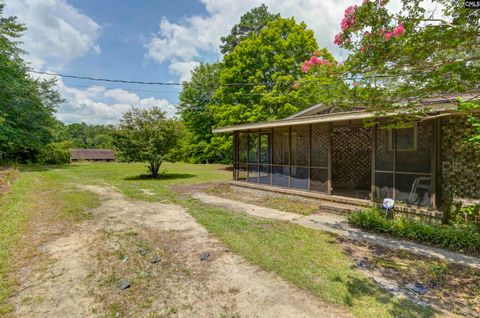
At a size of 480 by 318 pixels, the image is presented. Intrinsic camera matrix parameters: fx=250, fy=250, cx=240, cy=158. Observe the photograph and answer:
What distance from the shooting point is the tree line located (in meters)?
3.86

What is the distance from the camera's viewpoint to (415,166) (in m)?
6.12

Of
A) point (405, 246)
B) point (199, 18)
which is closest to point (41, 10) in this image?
point (199, 18)

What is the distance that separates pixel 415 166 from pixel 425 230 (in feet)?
6.00

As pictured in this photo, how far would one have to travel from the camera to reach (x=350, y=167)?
375 inches

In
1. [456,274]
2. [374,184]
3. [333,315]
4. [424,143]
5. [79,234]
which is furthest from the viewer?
[374,184]

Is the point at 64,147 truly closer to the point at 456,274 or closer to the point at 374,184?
the point at 374,184

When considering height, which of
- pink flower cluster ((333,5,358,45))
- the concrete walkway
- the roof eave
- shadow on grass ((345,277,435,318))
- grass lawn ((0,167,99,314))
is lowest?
shadow on grass ((345,277,435,318))

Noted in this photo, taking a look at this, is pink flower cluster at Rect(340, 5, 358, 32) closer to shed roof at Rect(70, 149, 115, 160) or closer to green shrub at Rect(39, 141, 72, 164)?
green shrub at Rect(39, 141, 72, 164)

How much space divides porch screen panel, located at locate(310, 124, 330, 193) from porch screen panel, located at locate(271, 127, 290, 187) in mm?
985

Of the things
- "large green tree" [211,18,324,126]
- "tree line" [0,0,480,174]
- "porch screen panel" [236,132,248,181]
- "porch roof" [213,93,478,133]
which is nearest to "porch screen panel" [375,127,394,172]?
"tree line" [0,0,480,174]

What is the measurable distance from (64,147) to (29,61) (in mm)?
12817

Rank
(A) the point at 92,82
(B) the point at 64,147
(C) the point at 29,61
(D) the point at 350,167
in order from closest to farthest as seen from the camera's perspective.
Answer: (D) the point at 350,167 < (A) the point at 92,82 < (C) the point at 29,61 < (B) the point at 64,147

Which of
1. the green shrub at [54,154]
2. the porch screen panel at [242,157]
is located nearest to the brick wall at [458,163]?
the porch screen panel at [242,157]

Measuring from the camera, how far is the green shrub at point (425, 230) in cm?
447
